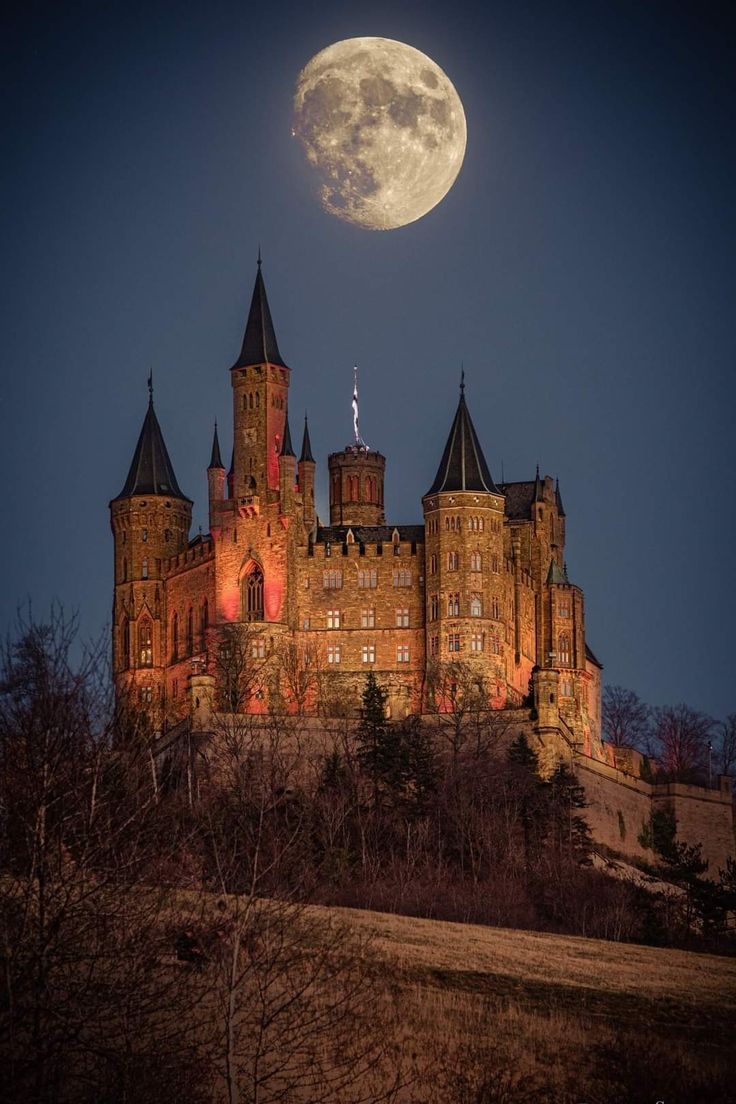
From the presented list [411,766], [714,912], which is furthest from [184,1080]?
[411,766]

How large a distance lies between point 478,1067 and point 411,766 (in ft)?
135

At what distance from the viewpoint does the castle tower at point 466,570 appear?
9350 cm

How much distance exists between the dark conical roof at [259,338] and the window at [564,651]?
18769 millimetres

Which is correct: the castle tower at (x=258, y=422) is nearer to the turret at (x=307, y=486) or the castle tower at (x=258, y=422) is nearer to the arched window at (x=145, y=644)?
the turret at (x=307, y=486)

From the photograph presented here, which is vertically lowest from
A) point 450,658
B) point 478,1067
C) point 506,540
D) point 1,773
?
point 478,1067

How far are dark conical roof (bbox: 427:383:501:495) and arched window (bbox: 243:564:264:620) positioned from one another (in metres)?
8.94

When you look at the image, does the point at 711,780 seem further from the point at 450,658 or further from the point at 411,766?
the point at 411,766

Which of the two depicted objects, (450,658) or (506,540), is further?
(506,540)

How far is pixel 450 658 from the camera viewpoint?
93.3 metres

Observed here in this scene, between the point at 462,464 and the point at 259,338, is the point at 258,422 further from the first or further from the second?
the point at 462,464

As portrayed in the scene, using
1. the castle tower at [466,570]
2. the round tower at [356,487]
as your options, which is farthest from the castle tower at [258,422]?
the round tower at [356,487]

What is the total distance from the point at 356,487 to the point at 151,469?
11.8 meters

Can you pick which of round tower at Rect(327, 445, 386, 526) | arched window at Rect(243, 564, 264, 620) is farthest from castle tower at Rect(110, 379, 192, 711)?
round tower at Rect(327, 445, 386, 526)

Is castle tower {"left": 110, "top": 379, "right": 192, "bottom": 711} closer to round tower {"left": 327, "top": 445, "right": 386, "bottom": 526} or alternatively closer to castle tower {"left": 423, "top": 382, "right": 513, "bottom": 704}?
round tower {"left": 327, "top": 445, "right": 386, "bottom": 526}
